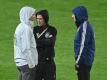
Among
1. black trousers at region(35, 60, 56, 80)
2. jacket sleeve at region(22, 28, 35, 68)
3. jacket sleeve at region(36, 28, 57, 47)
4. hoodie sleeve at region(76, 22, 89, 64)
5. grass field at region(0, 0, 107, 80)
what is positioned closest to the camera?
jacket sleeve at region(22, 28, 35, 68)

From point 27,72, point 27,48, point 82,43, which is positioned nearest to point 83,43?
point 82,43

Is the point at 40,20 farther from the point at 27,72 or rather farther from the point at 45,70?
the point at 27,72

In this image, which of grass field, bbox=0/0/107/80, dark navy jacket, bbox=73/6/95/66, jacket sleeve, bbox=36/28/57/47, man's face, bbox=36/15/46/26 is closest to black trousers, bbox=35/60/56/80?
jacket sleeve, bbox=36/28/57/47

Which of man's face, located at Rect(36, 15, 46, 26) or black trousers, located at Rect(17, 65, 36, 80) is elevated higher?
man's face, located at Rect(36, 15, 46, 26)

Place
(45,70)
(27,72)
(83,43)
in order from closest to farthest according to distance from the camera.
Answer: (27,72)
(83,43)
(45,70)

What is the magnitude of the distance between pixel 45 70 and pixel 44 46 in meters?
0.52

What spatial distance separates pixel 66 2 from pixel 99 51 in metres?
6.21

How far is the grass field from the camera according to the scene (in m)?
17.0

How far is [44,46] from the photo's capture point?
1344 cm

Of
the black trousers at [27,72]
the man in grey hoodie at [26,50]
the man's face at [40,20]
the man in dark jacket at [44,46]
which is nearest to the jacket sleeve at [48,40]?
the man in dark jacket at [44,46]

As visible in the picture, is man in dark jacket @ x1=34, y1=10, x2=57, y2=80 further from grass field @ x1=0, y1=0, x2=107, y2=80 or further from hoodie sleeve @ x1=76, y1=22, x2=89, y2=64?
grass field @ x1=0, y1=0, x2=107, y2=80

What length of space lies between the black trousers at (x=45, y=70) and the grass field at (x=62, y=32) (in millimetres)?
2705

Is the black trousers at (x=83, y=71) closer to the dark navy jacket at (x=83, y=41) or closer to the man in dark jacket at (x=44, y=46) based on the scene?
the dark navy jacket at (x=83, y=41)

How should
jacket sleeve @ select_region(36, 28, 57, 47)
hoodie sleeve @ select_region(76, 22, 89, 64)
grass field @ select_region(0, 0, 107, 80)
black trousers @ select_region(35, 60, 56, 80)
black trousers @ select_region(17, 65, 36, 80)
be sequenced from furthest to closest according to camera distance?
grass field @ select_region(0, 0, 107, 80), black trousers @ select_region(35, 60, 56, 80), jacket sleeve @ select_region(36, 28, 57, 47), hoodie sleeve @ select_region(76, 22, 89, 64), black trousers @ select_region(17, 65, 36, 80)
